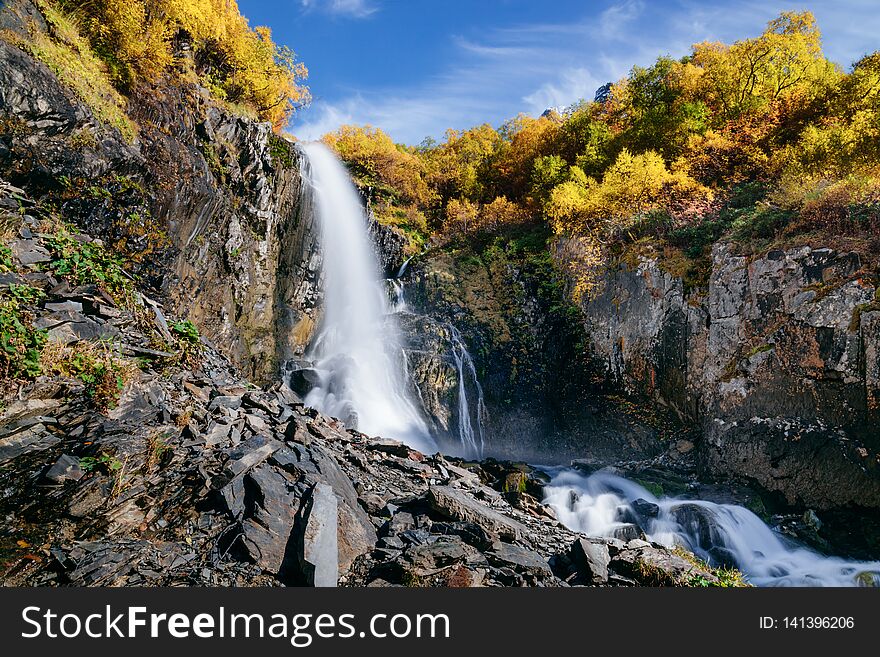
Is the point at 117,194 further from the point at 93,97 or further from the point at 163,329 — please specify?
the point at 163,329

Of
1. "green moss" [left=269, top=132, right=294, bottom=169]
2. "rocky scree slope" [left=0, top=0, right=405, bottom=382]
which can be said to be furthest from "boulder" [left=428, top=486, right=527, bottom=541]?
"green moss" [left=269, top=132, right=294, bottom=169]

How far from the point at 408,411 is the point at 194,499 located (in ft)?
35.6

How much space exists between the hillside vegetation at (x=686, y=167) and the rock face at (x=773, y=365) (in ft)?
3.26

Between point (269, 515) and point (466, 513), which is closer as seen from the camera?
point (269, 515)

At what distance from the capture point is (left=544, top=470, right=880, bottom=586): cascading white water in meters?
9.45

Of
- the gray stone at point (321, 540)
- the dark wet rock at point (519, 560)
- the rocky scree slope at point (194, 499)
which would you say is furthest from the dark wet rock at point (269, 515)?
the dark wet rock at point (519, 560)

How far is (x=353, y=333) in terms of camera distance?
62.0ft

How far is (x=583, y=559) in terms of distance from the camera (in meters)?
7.03

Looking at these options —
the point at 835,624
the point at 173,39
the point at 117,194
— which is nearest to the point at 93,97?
the point at 117,194

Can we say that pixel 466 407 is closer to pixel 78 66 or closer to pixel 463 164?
pixel 78 66

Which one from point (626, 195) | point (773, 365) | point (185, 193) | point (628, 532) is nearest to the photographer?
point (628, 532)

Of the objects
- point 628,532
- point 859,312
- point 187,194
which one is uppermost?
point 187,194

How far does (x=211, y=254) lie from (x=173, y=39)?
717 centimetres

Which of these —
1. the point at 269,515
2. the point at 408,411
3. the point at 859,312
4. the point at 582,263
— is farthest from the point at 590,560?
the point at 582,263
